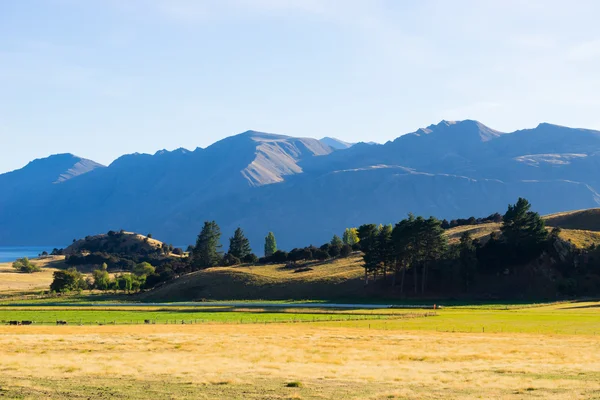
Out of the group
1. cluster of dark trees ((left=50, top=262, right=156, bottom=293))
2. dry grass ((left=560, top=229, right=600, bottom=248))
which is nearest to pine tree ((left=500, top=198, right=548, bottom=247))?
dry grass ((left=560, top=229, right=600, bottom=248))

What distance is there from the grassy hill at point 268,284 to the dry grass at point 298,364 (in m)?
70.3

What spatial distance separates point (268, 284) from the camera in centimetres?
14800

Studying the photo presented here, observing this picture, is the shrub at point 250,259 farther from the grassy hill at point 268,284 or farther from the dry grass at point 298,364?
the dry grass at point 298,364

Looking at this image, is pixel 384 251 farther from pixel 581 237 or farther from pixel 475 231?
pixel 581 237

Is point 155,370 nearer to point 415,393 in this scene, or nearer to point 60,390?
point 60,390

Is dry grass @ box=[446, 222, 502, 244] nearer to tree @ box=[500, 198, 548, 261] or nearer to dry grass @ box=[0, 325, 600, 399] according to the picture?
tree @ box=[500, 198, 548, 261]

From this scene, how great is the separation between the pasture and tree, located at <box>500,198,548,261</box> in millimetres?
57443

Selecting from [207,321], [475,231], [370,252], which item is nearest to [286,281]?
[370,252]

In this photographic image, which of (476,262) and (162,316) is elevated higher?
(476,262)

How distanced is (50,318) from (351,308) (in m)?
46.1

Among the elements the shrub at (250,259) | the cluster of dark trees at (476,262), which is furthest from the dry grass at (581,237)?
the shrub at (250,259)

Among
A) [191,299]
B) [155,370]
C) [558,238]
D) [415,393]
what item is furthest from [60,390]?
[558,238]

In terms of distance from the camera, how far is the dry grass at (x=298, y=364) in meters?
34.4

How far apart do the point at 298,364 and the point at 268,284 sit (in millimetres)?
102920
